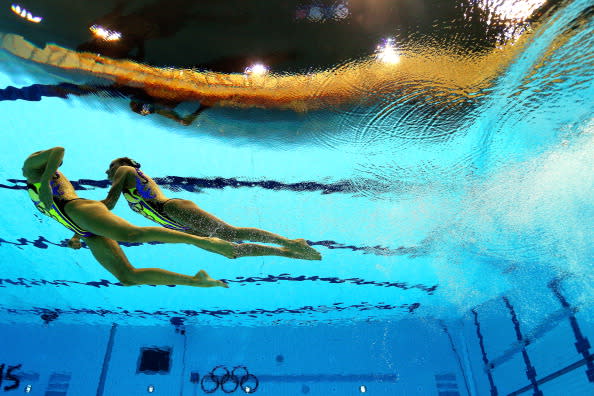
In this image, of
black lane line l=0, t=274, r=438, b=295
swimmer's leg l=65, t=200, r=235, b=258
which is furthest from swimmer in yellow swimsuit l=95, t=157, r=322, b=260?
black lane line l=0, t=274, r=438, b=295

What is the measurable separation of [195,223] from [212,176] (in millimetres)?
3891

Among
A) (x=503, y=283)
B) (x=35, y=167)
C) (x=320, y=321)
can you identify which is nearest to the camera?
(x=35, y=167)

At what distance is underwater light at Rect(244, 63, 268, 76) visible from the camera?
596 centimetres

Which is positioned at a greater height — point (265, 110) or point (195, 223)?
point (265, 110)

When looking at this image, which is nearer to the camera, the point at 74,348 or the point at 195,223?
the point at 195,223

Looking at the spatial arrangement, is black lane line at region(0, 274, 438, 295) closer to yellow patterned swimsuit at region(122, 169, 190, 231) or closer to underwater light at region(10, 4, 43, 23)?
yellow patterned swimsuit at region(122, 169, 190, 231)

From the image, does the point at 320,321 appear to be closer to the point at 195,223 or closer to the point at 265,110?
the point at 265,110

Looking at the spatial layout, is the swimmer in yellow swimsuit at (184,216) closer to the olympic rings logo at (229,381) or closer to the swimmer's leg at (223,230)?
the swimmer's leg at (223,230)

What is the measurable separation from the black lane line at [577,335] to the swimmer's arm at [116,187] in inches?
552

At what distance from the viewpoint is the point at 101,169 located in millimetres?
8125

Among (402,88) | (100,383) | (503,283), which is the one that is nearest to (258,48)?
(402,88)

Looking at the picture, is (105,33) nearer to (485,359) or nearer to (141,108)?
(141,108)

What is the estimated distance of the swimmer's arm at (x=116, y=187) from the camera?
179 inches

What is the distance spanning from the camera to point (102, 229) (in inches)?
162
